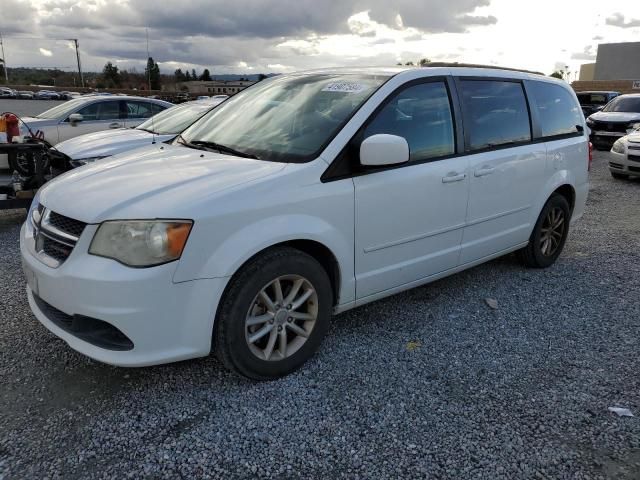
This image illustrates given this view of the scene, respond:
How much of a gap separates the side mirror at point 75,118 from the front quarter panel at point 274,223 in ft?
26.7

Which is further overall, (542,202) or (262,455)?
(542,202)

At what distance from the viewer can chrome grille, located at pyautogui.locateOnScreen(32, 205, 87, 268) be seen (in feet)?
9.14

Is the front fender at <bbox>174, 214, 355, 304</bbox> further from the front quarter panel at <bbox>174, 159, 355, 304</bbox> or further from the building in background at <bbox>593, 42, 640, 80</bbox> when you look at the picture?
the building in background at <bbox>593, 42, 640, 80</bbox>

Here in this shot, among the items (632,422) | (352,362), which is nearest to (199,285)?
(352,362)

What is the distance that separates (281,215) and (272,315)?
1.88ft

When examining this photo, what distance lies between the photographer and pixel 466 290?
4.64m

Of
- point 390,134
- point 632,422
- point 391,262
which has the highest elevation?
point 390,134

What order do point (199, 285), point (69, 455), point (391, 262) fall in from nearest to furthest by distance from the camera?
point (69, 455), point (199, 285), point (391, 262)

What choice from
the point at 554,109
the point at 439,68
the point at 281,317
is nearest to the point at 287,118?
the point at 439,68

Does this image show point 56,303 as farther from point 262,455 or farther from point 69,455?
point 262,455


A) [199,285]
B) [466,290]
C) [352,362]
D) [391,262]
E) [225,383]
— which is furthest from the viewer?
[466,290]

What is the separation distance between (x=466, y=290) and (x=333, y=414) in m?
2.24

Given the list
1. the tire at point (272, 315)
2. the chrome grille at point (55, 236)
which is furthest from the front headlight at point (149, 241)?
the tire at point (272, 315)

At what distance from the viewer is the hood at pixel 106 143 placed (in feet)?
22.4
